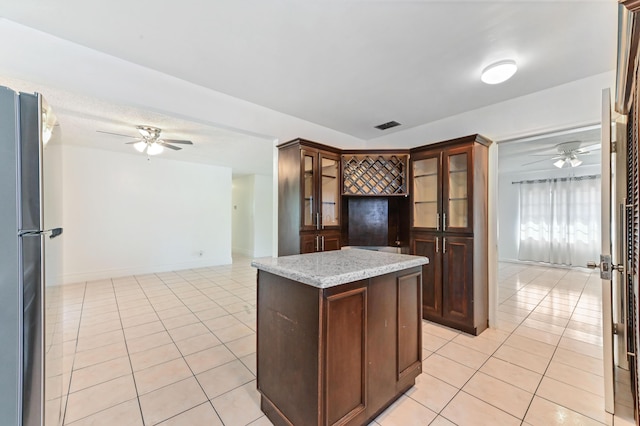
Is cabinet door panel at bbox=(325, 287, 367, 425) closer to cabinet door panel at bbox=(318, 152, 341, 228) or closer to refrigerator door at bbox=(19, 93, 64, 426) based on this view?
refrigerator door at bbox=(19, 93, 64, 426)

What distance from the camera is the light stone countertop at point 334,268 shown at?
1.33m

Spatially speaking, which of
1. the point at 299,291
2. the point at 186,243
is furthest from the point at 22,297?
the point at 186,243

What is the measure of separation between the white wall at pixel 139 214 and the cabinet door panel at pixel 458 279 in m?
5.45

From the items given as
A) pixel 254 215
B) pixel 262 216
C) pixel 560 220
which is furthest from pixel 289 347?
pixel 560 220

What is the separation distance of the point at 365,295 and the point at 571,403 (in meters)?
1.73

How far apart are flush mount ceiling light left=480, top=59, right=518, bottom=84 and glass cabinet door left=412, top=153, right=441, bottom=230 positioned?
0.94 m

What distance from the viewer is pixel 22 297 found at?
861 mm

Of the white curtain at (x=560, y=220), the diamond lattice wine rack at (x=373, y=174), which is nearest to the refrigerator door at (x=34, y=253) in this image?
the diamond lattice wine rack at (x=373, y=174)

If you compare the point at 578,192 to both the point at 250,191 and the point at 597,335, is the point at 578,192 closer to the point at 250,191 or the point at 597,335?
the point at 597,335

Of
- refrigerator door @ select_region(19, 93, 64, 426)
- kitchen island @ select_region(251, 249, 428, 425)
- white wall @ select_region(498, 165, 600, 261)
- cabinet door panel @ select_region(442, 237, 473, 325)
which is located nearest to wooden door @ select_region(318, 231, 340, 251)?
cabinet door panel @ select_region(442, 237, 473, 325)

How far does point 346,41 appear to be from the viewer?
1968mm

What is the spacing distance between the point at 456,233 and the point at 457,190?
1.66 ft

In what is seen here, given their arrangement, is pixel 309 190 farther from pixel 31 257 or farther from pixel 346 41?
pixel 31 257

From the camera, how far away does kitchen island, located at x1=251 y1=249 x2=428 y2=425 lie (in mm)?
1338
